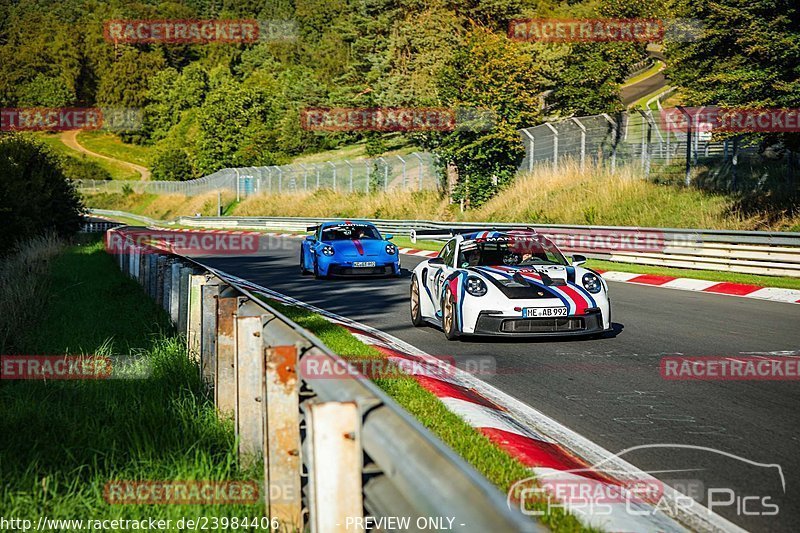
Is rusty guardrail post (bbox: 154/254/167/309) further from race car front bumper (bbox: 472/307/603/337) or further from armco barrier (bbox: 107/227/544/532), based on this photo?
armco barrier (bbox: 107/227/544/532)

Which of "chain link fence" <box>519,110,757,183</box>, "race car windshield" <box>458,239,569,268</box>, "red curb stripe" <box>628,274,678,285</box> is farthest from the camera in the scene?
"chain link fence" <box>519,110,757,183</box>

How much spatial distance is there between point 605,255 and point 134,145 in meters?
132

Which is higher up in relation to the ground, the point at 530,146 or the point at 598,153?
the point at 530,146

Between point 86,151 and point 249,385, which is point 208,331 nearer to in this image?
point 249,385

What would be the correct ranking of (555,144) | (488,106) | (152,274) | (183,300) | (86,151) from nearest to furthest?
(183,300) → (152,274) → (555,144) → (488,106) → (86,151)

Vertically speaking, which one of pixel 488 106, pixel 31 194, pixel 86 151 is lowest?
pixel 31 194

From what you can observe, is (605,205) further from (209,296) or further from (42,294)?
(209,296)

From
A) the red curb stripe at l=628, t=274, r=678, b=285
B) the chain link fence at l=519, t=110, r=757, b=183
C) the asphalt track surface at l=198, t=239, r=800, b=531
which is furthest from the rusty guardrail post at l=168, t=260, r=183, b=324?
the chain link fence at l=519, t=110, r=757, b=183

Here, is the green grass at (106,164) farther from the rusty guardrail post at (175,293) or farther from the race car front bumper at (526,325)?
the race car front bumper at (526,325)

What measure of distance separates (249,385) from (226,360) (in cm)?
78

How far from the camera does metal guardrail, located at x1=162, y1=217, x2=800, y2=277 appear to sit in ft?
55.5

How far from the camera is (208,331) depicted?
20.7 feet

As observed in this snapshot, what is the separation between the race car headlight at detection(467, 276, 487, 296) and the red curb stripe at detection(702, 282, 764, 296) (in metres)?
7.41

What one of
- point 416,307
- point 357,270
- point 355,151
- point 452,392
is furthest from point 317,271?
point 355,151
